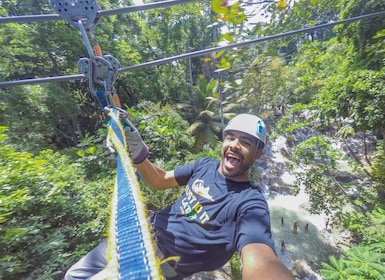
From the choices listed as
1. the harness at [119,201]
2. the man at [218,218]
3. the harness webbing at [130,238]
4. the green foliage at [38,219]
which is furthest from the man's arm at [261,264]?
the green foliage at [38,219]

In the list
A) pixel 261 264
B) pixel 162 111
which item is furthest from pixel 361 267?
pixel 162 111

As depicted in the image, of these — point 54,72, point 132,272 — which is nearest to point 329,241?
point 132,272

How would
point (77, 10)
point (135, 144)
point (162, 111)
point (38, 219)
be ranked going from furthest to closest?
point (162, 111), point (38, 219), point (135, 144), point (77, 10)

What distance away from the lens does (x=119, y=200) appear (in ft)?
1.98

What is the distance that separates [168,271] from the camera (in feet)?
3.79

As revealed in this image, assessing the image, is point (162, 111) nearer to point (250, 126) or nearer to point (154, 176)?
point (154, 176)

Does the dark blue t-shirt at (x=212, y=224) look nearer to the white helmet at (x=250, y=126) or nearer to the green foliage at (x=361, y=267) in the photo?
the white helmet at (x=250, y=126)

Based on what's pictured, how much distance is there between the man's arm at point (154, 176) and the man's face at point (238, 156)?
1.51ft

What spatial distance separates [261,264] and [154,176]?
40.8 inches

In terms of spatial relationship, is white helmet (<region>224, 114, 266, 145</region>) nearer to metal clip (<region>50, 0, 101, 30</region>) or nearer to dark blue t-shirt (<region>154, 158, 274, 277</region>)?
dark blue t-shirt (<region>154, 158, 274, 277</region>)

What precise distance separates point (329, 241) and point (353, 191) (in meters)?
2.32

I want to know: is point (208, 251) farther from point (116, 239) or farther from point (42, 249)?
point (42, 249)

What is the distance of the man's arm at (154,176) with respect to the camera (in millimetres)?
Answer: 1596

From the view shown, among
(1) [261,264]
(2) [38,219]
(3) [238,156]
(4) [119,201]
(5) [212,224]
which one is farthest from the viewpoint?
(2) [38,219]
